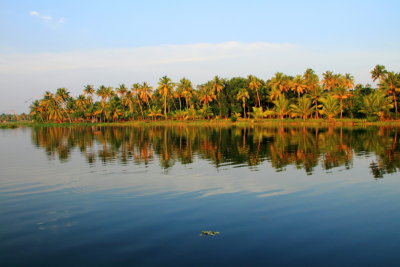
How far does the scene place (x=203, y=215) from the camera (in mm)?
12711

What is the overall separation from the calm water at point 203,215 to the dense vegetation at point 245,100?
7085 centimetres

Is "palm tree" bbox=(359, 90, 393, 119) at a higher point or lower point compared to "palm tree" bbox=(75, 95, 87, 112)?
lower

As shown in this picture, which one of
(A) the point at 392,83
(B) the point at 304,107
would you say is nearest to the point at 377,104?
(A) the point at 392,83

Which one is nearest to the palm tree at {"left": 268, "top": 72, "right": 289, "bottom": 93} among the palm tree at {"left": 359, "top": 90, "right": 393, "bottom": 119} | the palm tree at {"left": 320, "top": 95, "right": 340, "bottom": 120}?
the palm tree at {"left": 320, "top": 95, "right": 340, "bottom": 120}

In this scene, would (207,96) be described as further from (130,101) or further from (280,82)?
(130,101)

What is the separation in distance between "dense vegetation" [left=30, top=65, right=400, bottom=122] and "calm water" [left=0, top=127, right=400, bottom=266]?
70850 mm

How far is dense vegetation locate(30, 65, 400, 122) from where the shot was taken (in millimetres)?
88375

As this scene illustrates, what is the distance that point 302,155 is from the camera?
3023 cm

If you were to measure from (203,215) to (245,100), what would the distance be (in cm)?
10156

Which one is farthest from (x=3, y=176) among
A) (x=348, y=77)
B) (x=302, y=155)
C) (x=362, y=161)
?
(x=348, y=77)

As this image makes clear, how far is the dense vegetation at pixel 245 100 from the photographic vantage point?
290 feet

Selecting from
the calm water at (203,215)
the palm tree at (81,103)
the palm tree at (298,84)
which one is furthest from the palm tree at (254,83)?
the calm water at (203,215)

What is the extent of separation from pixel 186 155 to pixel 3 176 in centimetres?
1567

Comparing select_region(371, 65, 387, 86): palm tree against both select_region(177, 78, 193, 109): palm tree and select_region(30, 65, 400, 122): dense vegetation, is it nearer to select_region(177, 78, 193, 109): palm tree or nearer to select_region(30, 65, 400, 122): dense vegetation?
select_region(30, 65, 400, 122): dense vegetation
